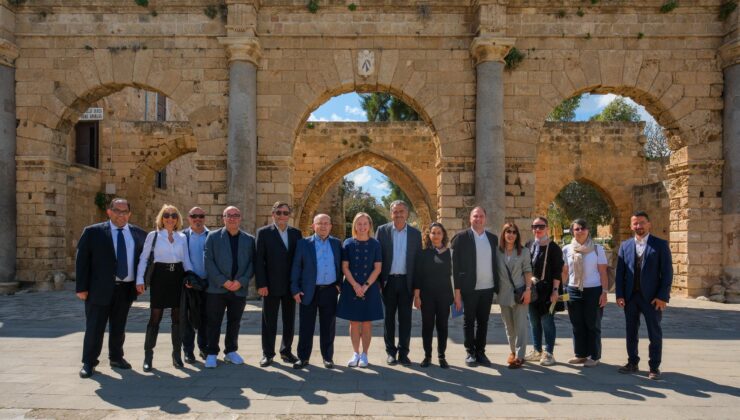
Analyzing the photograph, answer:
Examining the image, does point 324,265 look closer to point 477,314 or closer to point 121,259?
point 477,314

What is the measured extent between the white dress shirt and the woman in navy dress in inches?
65.4

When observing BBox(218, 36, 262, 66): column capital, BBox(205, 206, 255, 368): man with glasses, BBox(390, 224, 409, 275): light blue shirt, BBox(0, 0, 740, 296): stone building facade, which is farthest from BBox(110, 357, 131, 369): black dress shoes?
BBox(218, 36, 262, 66): column capital

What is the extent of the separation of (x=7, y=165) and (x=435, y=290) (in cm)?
1006

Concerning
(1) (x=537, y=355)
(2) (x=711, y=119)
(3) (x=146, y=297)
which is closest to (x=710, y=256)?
(2) (x=711, y=119)

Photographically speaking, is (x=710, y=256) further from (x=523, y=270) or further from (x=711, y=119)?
(x=523, y=270)

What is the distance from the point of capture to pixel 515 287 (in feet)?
17.5

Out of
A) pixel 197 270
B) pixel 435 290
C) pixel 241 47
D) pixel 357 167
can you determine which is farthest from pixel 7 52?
pixel 357 167

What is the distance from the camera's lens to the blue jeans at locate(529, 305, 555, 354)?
550cm

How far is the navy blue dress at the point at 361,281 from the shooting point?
533 cm

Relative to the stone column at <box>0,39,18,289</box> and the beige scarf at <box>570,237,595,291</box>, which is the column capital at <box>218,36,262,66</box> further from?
the beige scarf at <box>570,237,595,291</box>

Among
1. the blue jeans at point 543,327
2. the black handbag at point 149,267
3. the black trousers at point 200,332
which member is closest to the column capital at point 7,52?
the black handbag at point 149,267

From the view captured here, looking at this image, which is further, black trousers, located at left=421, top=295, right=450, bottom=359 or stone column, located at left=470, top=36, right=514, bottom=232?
stone column, located at left=470, top=36, right=514, bottom=232

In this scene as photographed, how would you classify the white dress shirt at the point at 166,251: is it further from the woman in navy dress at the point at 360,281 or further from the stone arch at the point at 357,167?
the stone arch at the point at 357,167

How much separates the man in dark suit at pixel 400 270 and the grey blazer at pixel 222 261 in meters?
1.44
